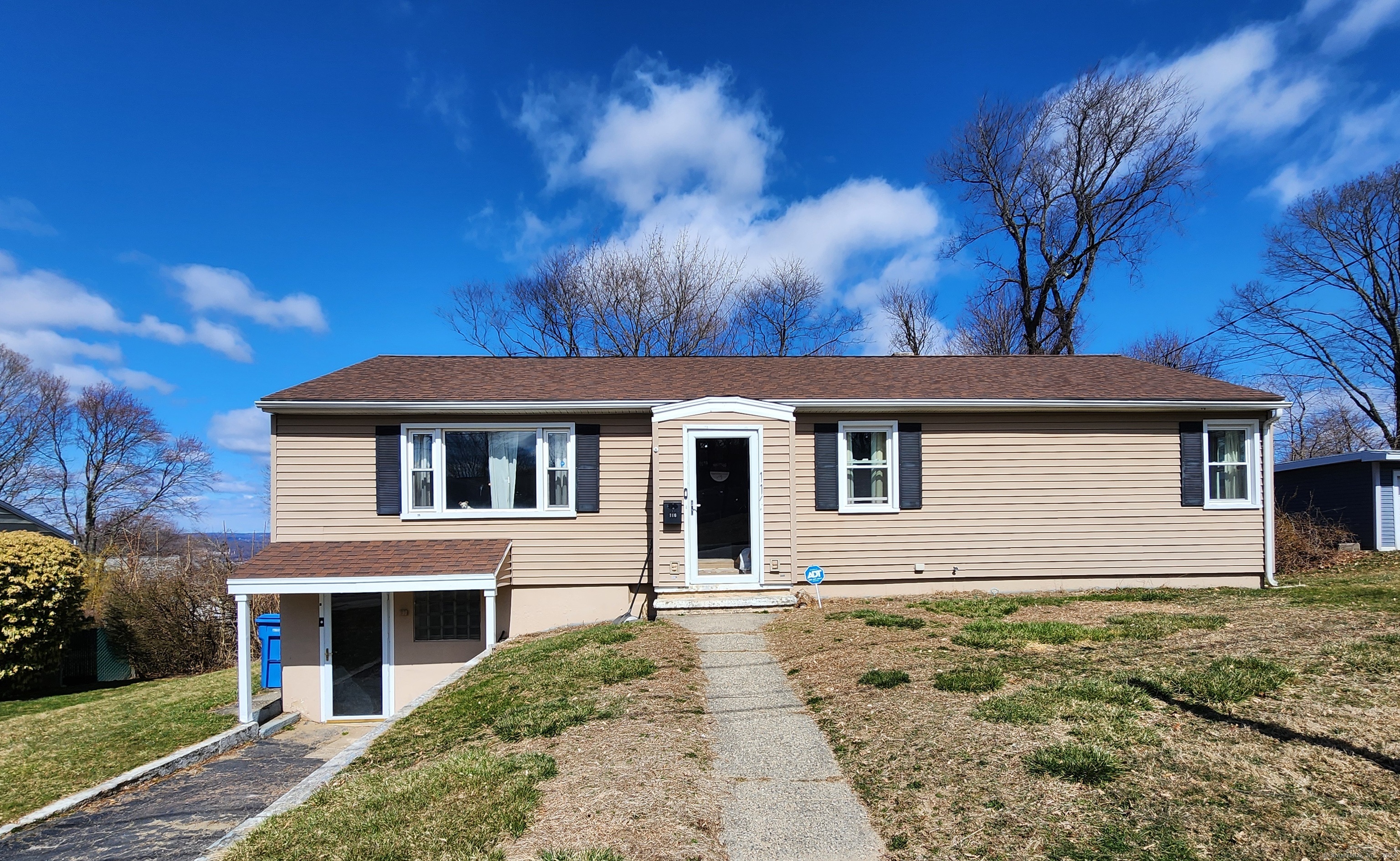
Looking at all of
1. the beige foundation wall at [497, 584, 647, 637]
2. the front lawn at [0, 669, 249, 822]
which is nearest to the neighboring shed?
the front lawn at [0, 669, 249, 822]

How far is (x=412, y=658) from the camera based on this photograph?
10.5m

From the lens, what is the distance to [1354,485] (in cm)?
1623

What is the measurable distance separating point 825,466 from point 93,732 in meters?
10.9

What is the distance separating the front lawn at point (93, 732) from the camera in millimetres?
7488

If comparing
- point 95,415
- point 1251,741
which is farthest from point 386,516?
point 95,415

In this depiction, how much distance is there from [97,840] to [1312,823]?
27.8ft

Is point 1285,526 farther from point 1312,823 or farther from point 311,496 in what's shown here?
point 311,496

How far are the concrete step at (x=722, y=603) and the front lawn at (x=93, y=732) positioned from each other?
6.09 m

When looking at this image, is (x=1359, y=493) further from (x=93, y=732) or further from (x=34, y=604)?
(x=34, y=604)

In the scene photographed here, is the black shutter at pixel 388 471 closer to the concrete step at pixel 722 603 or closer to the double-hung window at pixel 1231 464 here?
the concrete step at pixel 722 603

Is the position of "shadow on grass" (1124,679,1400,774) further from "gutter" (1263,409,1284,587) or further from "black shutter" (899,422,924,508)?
"gutter" (1263,409,1284,587)

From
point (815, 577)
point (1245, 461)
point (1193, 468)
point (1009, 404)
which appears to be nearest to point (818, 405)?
point (815, 577)

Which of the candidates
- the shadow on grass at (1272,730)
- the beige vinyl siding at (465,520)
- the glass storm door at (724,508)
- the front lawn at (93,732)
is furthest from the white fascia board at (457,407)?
the shadow on grass at (1272,730)

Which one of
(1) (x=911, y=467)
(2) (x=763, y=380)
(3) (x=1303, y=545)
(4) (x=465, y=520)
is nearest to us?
(4) (x=465, y=520)
